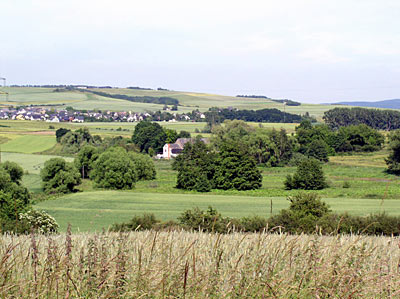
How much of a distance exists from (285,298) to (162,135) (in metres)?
107

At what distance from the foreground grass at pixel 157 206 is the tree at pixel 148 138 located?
178 ft

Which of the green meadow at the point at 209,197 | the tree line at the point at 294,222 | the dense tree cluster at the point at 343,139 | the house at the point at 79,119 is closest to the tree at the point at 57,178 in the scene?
the green meadow at the point at 209,197

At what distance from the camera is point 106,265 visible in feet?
17.2

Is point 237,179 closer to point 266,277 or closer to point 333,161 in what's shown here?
point 333,161

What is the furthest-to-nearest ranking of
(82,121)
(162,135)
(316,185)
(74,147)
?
(82,121), (162,135), (74,147), (316,185)

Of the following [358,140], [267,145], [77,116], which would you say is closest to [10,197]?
[267,145]

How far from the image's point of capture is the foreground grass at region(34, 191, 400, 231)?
38500 mm

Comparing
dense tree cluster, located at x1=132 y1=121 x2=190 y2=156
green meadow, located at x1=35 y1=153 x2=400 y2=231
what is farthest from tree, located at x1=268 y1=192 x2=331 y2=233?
dense tree cluster, located at x1=132 y1=121 x2=190 y2=156

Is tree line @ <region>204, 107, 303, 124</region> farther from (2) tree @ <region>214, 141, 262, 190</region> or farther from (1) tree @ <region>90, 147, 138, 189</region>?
(1) tree @ <region>90, 147, 138, 189</region>

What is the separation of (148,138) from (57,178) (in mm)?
50635

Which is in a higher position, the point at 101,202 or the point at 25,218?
the point at 25,218

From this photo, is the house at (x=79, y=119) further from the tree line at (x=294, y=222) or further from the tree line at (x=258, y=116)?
the tree line at (x=294, y=222)

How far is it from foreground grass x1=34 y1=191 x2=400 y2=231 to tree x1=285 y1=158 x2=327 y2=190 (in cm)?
905

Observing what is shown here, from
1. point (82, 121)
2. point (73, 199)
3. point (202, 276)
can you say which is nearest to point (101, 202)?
point (73, 199)
